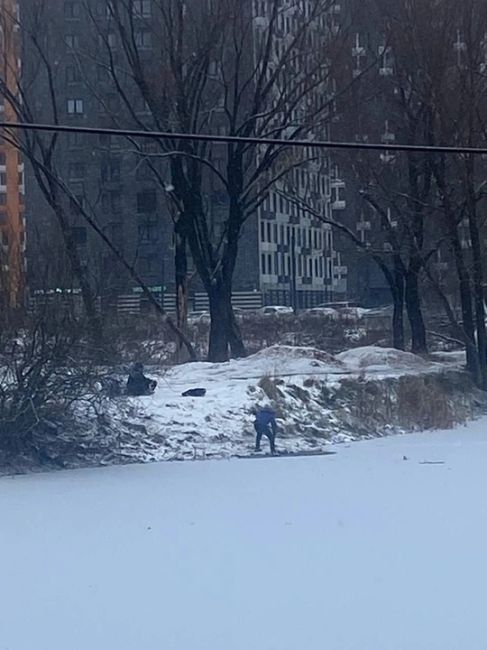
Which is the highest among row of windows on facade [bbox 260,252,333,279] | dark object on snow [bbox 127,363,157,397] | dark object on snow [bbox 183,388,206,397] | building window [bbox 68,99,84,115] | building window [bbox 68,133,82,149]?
building window [bbox 68,99,84,115]

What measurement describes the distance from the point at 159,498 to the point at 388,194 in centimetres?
1918

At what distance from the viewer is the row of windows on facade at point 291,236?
6338 cm

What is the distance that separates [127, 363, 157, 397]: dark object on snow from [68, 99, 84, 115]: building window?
28.4 metres

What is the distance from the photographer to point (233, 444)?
931 inches

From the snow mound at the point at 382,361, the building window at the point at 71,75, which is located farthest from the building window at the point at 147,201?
the snow mound at the point at 382,361

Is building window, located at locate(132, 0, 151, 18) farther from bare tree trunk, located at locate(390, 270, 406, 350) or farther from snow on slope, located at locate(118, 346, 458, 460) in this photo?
bare tree trunk, located at locate(390, 270, 406, 350)

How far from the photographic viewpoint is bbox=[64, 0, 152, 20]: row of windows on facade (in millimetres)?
35625

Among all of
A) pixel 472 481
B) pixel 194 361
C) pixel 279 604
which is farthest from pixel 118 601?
pixel 194 361

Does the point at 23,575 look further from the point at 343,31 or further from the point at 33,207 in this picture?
the point at 33,207

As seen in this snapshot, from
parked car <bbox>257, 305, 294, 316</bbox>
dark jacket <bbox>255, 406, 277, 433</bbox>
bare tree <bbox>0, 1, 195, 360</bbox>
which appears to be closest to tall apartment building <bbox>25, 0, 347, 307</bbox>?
bare tree <bbox>0, 1, 195, 360</bbox>

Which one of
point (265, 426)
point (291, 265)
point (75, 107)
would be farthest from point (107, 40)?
point (291, 265)

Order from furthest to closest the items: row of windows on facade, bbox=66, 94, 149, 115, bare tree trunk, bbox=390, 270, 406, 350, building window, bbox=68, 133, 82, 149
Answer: building window, bbox=68, 133, 82, 149 → bare tree trunk, bbox=390, 270, 406, 350 → row of windows on facade, bbox=66, 94, 149, 115

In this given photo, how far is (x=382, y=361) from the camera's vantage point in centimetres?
3347

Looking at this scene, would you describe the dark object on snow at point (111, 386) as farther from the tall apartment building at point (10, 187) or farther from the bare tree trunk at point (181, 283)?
the bare tree trunk at point (181, 283)
